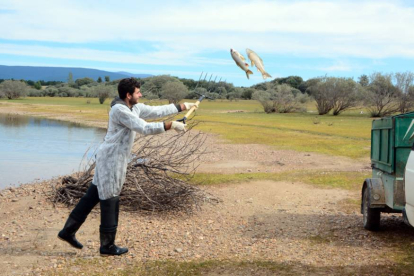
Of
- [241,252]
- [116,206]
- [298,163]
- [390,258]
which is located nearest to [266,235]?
[241,252]

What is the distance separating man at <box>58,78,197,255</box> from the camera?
20.5ft

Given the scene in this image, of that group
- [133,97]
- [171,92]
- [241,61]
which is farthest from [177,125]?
[171,92]

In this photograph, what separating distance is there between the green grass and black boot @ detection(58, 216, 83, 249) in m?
6.32

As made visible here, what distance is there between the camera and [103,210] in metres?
6.39

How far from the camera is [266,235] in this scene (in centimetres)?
801

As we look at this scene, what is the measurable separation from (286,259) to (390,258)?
1341 millimetres

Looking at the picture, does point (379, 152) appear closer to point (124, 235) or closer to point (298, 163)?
point (124, 235)

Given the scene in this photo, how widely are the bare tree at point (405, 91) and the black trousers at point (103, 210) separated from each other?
47254 millimetres

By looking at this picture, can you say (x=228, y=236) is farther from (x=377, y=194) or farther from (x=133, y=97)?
(x=133, y=97)

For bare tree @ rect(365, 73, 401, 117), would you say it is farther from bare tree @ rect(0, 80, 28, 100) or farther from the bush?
bare tree @ rect(0, 80, 28, 100)

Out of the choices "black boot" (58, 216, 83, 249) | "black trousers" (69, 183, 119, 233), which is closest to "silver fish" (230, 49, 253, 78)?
"black trousers" (69, 183, 119, 233)

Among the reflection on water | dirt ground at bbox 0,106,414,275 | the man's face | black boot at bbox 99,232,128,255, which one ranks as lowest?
the reflection on water

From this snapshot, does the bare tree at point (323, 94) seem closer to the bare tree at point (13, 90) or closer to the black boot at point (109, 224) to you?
the black boot at point (109, 224)

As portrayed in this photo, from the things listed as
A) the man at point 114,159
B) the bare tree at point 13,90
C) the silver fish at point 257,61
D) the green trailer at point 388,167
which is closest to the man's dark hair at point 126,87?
the man at point 114,159
